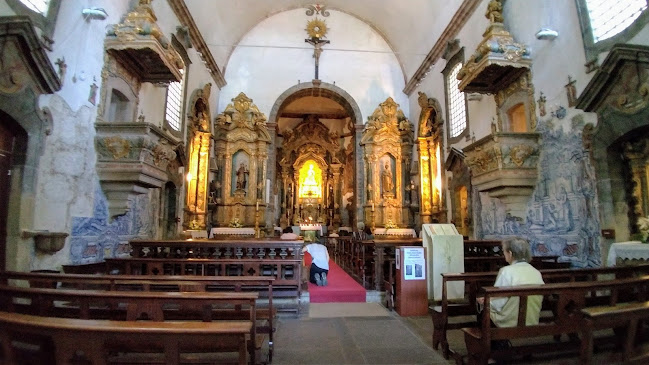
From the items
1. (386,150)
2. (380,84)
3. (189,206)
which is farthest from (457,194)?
(189,206)

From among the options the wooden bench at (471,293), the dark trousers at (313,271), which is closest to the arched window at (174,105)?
the dark trousers at (313,271)

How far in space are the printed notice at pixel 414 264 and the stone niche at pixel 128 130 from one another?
15.2ft

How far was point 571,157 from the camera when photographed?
633cm

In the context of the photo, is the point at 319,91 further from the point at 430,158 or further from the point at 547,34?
the point at 547,34

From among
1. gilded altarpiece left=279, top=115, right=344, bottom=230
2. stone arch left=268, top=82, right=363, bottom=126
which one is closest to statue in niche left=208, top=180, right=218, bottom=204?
stone arch left=268, top=82, right=363, bottom=126

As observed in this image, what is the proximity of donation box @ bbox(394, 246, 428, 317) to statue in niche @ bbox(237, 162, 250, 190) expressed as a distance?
992 cm

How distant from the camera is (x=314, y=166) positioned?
2009 centimetres

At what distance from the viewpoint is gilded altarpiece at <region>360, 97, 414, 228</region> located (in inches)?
571

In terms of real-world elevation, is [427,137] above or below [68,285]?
above

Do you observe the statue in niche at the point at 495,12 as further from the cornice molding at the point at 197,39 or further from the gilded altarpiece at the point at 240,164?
the gilded altarpiece at the point at 240,164

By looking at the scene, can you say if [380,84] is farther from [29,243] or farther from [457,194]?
[29,243]

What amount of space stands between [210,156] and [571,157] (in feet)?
36.5

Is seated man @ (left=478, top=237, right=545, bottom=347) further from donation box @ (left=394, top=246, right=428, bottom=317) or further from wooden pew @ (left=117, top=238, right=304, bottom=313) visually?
wooden pew @ (left=117, top=238, right=304, bottom=313)

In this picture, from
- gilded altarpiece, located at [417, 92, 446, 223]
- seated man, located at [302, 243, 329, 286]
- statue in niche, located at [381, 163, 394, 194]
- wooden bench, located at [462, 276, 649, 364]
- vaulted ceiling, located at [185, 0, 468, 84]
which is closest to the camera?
wooden bench, located at [462, 276, 649, 364]
